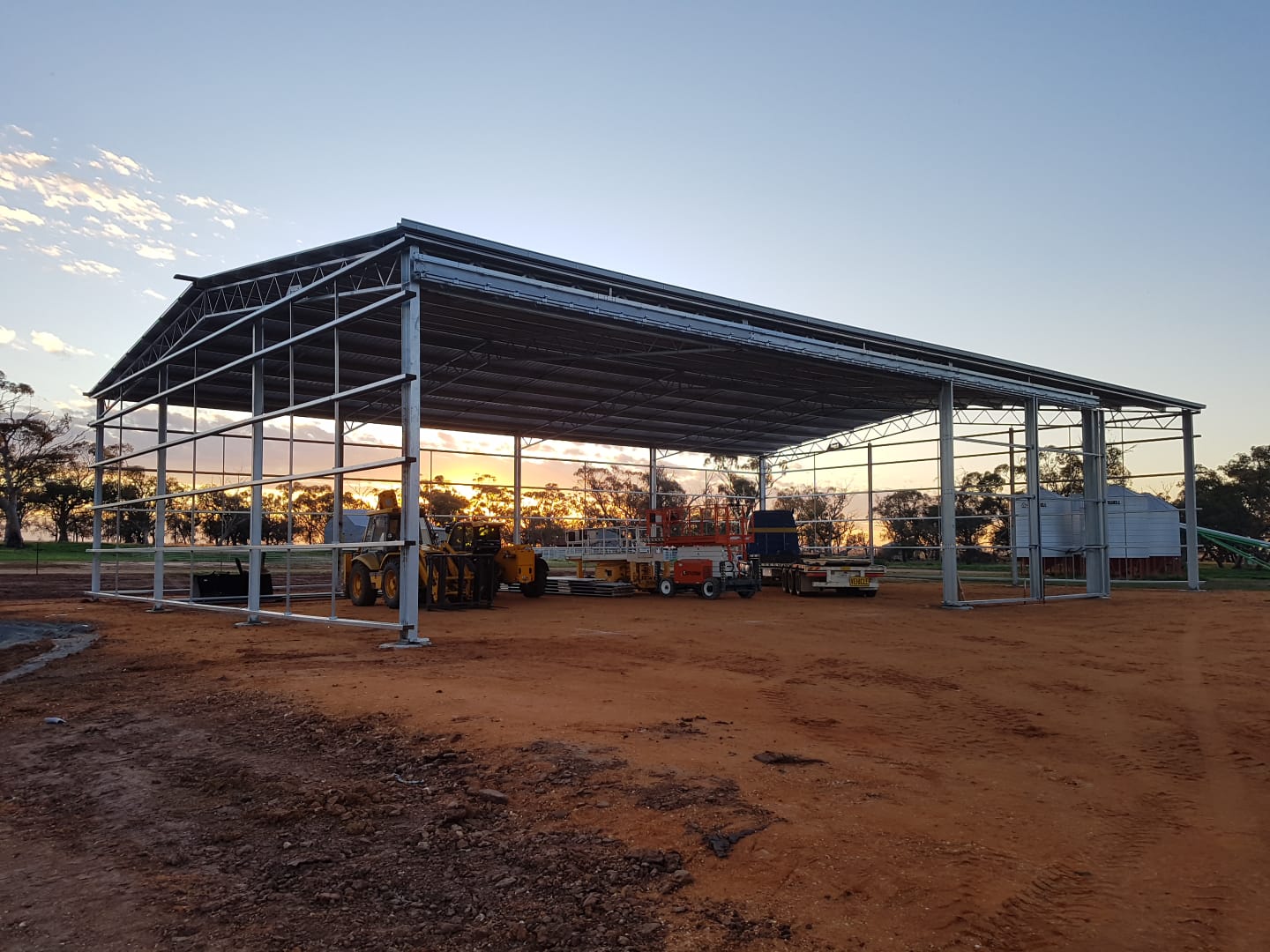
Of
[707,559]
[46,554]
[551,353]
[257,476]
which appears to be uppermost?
[551,353]

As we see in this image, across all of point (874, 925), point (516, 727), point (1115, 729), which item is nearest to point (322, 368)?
point (516, 727)

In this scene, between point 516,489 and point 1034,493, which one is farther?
point 516,489

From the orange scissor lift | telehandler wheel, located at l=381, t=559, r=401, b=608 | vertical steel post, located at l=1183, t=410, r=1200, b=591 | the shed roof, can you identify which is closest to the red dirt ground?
the shed roof

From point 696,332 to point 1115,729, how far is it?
38.6ft

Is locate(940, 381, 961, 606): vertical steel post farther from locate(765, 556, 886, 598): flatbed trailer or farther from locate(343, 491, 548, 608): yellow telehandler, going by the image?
locate(343, 491, 548, 608): yellow telehandler

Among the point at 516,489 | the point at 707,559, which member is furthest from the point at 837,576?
the point at 516,489

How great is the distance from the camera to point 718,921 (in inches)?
149

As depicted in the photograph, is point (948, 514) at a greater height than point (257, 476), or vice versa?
point (257, 476)

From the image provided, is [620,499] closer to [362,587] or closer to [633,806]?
[362,587]

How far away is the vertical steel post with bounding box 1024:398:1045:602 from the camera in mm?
22375

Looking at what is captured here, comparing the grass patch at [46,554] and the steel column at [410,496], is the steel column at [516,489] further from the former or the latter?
the grass patch at [46,554]

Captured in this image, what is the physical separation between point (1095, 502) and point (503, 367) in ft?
56.9

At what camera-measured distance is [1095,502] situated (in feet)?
80.5

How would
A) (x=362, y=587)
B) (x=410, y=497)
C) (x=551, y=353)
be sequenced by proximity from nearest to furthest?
(x=410, y=497)
(x=551, y=353)
(x=362, y=587)
